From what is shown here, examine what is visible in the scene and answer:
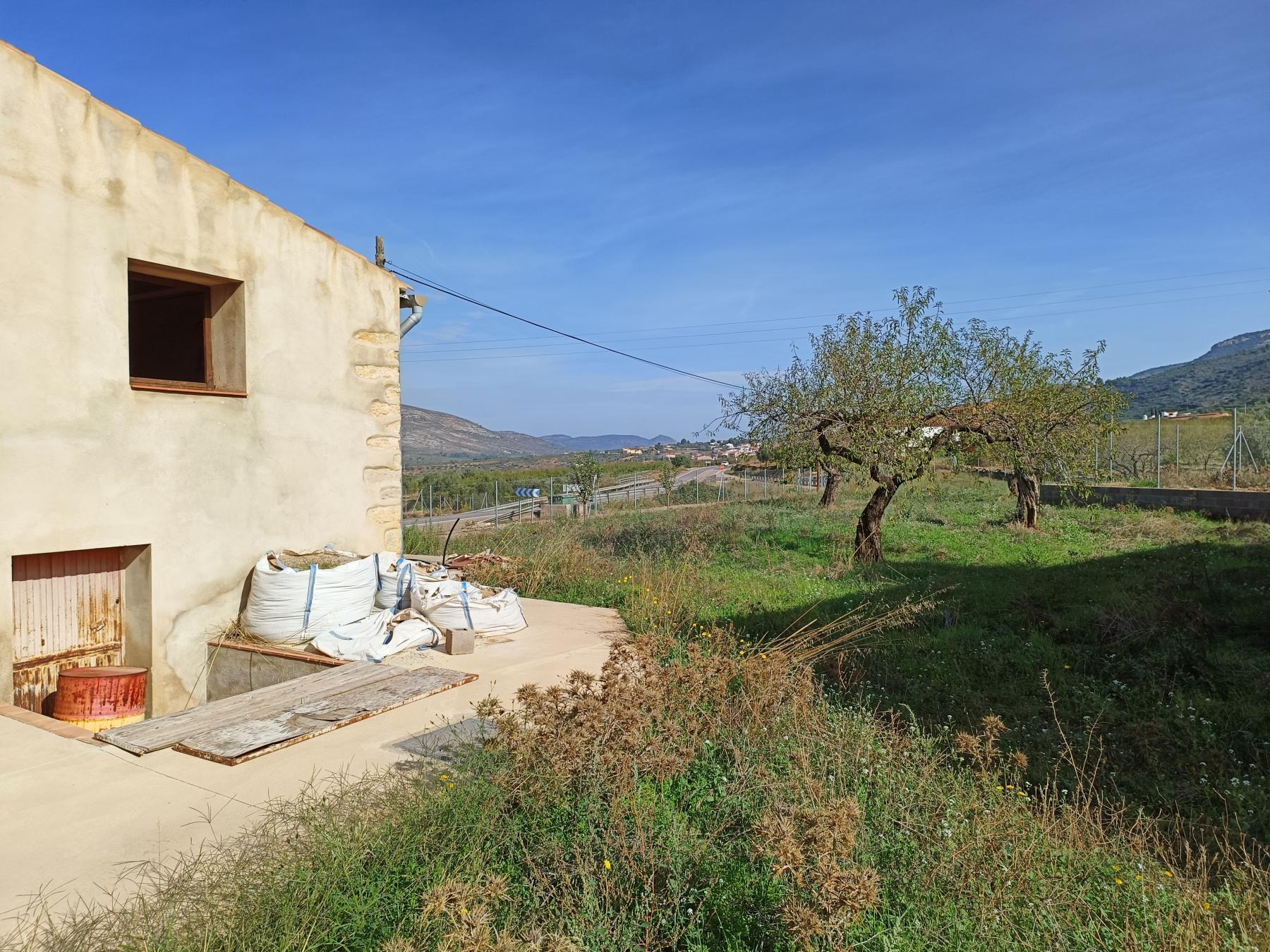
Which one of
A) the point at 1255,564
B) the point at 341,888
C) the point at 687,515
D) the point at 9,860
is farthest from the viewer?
the point at 687,515

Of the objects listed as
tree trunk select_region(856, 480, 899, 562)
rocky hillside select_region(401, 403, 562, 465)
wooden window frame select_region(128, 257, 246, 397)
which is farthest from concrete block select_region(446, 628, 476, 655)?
rocky hillside select_region(401, 403, 562, 465)

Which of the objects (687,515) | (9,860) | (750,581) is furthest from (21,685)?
(687,515)

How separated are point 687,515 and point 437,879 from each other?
15.8 m

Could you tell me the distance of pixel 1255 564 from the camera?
9.32 metres

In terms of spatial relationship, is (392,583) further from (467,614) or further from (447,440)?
(447,440)

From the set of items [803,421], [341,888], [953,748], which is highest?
[803,421]

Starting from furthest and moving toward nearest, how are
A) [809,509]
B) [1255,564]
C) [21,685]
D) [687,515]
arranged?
[809,509], [687,515], [1255,564], [21,685]

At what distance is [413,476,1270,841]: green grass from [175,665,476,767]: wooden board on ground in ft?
7.52

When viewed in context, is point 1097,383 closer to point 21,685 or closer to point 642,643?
point 642,643

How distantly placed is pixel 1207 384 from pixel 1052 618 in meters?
67.3

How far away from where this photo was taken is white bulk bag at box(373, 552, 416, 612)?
7.04 metres

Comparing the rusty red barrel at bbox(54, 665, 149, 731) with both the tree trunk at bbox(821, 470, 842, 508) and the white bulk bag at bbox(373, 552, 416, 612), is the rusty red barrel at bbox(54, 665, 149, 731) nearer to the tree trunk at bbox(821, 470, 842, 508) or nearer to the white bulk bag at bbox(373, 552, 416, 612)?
the white bulk bag at bbox(373, 552, 416, 612)

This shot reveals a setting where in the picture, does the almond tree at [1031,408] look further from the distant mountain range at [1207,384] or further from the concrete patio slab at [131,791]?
the distant mountain range at [1207,384]

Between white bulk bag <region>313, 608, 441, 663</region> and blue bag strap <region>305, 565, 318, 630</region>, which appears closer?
white bulk bag <region>313, 608, 441, 663</region>
